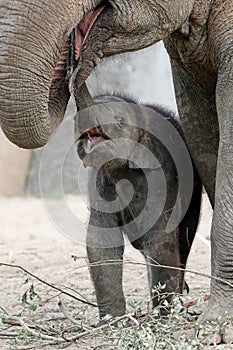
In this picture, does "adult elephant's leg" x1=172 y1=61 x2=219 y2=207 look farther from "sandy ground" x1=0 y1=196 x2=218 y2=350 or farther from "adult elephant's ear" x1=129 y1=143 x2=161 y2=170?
"sandy ground" x1=0 y1=196 x2=218 y2=350

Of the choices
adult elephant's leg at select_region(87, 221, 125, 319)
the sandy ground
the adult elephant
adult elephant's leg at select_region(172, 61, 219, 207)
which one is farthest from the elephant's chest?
the sandy ground

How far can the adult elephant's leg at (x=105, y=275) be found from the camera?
5.18 m

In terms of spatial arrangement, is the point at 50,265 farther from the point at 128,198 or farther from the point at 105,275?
the point at 105,275

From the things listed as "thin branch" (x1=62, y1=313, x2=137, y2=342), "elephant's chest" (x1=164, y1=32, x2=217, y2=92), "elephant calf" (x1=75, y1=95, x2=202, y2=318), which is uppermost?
"elephant's chest" (x1=164, y1=32, x2=217, y2=92)

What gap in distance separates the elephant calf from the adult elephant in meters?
0.23

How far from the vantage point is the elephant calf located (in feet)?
17.0

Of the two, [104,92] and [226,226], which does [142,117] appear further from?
[226,226]

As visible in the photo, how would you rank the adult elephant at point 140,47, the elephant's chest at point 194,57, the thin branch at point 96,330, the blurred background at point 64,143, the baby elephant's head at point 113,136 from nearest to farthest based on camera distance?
the adult elephant at point 140,47
the thin branch at point 96,330
the elephant's chest at point 194,57
the baby elephant's head at point 113,136
the blurred background at point 64,143

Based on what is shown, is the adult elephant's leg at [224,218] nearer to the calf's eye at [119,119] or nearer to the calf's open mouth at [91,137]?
the calf's open mouth at [91,137]

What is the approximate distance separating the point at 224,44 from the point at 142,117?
1017 millimetres

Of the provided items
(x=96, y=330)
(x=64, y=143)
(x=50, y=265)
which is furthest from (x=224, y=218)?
(x=64, y=143)

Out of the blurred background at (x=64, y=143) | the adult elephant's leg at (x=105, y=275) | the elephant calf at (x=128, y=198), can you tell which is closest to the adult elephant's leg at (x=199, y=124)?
the elephant calf at (x=128, y=198)

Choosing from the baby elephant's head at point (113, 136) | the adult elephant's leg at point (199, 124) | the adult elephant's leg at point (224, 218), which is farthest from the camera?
the adult elephant's leg at point (199, 124)

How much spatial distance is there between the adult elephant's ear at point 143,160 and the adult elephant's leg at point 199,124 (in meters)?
0.24
